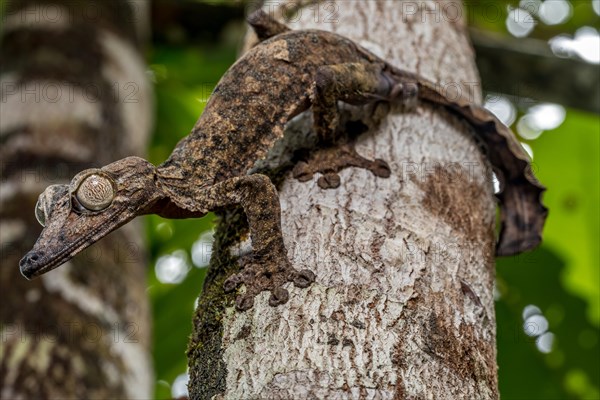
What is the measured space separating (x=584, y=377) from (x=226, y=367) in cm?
434

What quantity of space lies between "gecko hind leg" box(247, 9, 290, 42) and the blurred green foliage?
2312 mm

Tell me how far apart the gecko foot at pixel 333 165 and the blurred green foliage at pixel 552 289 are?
2.78 metres

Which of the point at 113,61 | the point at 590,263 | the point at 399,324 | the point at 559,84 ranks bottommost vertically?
the point at 590,263

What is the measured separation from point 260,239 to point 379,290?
59cm

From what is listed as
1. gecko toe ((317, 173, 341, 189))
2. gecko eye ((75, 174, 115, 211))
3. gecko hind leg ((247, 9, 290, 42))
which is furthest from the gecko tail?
gecko eye ((75, 174, 115, 211))

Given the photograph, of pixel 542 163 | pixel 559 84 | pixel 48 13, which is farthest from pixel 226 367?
pixel 559 84

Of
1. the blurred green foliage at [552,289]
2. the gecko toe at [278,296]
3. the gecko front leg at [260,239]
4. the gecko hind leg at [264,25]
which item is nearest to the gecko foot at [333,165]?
the gecko front leg at [260,239]

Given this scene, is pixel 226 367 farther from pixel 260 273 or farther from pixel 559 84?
pixel 559 84

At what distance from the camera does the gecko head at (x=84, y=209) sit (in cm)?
312

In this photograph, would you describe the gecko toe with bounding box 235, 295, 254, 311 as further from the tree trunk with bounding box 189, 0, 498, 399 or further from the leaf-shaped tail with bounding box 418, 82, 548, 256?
the leaf-shaped tail with bounding box 418, 82, 548, 256

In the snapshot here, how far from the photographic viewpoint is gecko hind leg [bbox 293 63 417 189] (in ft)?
11.4

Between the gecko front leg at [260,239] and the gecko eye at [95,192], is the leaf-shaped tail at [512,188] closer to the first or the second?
the gecko front leg at [260,239]

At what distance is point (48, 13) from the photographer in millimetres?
6137

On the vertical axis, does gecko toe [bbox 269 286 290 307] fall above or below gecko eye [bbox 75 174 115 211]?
below
